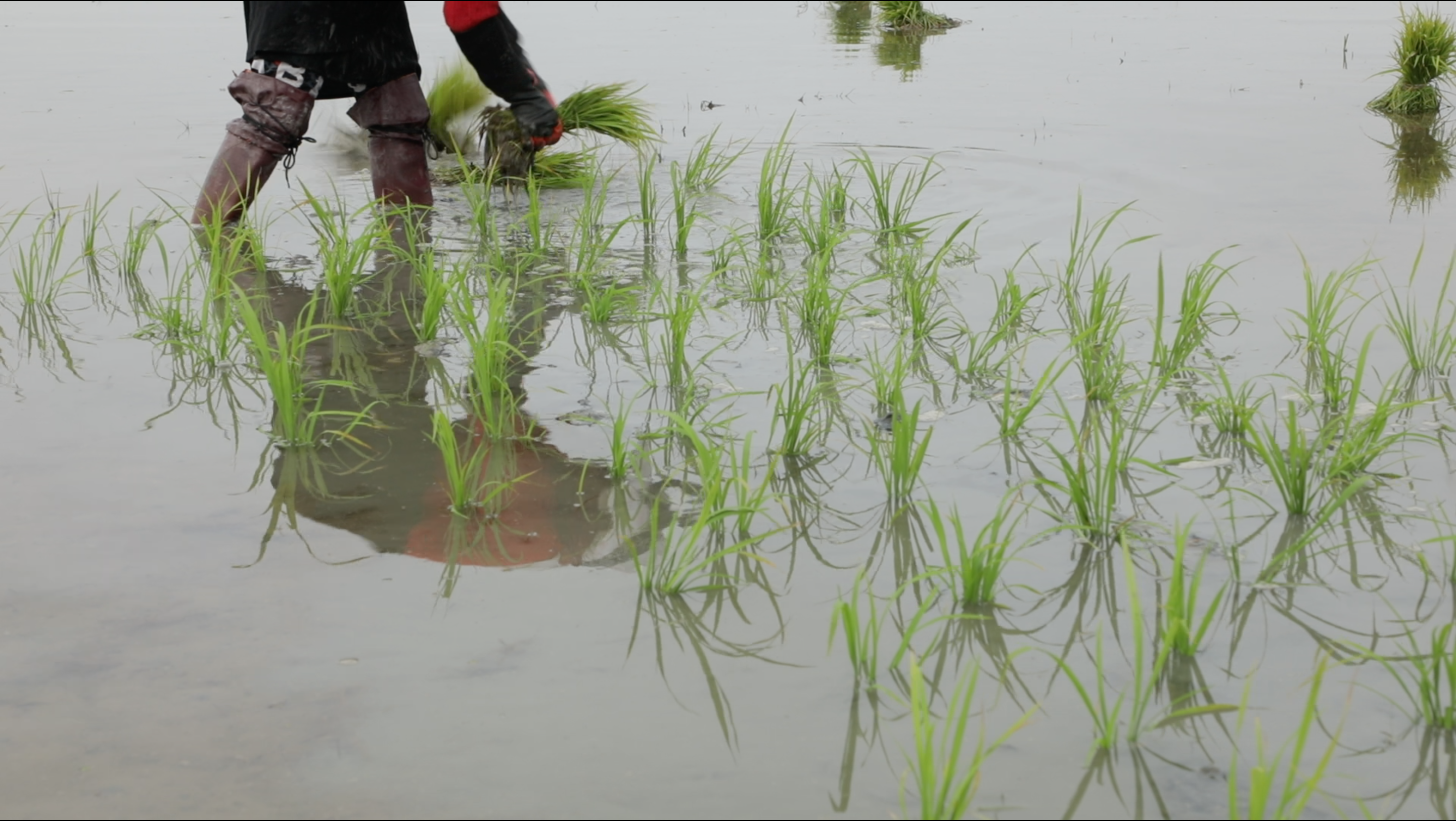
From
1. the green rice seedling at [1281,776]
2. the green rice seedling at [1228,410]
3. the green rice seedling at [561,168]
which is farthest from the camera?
the green rice seedling at [561,168]

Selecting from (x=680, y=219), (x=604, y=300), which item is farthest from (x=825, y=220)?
(x=604, y=300)

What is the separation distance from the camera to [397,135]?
477 cm

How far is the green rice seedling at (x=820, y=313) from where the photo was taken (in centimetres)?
329

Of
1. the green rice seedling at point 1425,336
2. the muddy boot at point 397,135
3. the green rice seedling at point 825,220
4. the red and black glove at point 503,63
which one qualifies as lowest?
the green rice seedling at point 1425,336

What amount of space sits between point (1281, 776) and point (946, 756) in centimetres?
44

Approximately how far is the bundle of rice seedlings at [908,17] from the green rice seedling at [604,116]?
251 inches

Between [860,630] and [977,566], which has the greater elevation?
[977,566]

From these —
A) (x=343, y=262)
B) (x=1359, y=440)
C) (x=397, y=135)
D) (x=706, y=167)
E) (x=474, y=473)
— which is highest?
(x=397, y=135)

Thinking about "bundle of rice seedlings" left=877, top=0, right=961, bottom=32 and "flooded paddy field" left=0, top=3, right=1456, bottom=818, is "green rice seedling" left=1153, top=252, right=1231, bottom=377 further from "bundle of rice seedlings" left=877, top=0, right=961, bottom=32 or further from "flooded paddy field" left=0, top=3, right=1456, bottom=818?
"bundle of rice seedlings" left=877, top=0, right=961, bottom=32

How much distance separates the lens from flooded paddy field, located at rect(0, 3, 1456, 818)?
5.86 ft

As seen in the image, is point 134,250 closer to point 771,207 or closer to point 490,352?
point 490,352

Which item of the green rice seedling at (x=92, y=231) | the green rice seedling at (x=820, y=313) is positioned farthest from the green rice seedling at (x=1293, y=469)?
the green rice seedling at (x=92, y=231)

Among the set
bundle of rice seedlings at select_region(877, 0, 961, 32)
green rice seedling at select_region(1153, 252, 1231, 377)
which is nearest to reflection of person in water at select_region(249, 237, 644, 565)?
green rice seedling at select_region(1153, 252, 1231, 377)

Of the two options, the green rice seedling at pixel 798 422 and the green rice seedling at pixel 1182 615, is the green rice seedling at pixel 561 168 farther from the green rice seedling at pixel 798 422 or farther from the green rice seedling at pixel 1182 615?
the green rice seedling at pixel 1182 615
